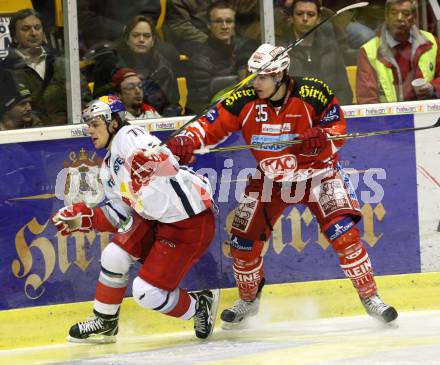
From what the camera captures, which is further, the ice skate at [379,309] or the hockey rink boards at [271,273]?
the ice skate at [379,309]

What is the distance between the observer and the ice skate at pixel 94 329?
6.21 meters

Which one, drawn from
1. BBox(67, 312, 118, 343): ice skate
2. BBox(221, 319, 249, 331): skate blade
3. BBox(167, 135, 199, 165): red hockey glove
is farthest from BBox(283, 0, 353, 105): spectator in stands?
BBox(67, 312, 118, 343): ice skate

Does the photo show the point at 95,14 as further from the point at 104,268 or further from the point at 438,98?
the point at 438,98

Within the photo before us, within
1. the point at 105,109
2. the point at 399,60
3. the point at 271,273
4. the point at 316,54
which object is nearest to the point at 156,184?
the point at 105,109

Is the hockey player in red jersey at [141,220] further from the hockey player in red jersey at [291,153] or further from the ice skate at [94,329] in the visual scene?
the hockey player in red jersey at [291,153]

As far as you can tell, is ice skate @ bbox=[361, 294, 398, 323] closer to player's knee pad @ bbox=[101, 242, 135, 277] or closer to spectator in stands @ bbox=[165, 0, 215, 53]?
player's knee pad @ bbox=[101, 242, 135, 277]

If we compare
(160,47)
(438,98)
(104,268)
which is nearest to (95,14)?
(160,47)

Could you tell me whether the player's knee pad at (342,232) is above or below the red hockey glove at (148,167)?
below

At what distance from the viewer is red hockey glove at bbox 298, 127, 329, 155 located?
6051 mm

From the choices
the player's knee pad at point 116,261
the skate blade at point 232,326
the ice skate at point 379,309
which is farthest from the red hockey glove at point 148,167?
the ice skate at point 379,309

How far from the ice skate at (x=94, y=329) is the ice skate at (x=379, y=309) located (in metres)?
1.33

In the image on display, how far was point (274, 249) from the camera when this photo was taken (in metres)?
6.93

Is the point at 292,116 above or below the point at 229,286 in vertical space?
above

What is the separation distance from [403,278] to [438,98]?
3.55ft
